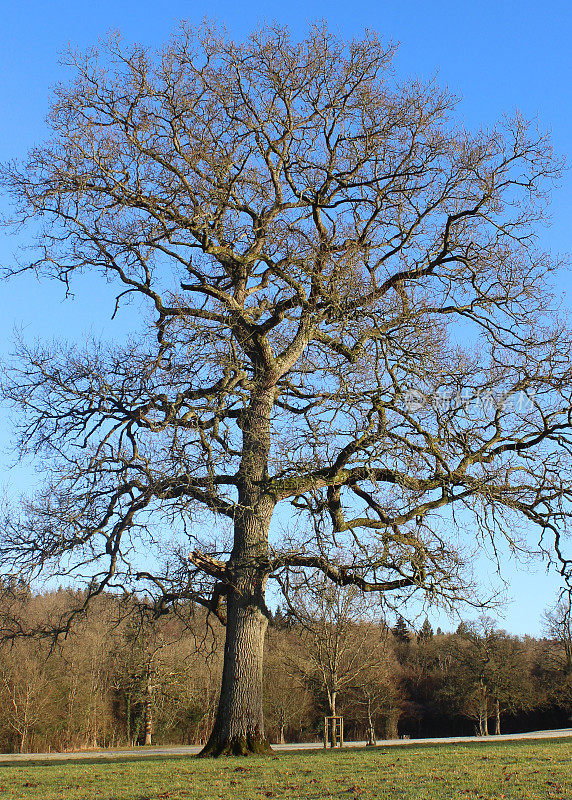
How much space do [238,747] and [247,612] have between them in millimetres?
2186

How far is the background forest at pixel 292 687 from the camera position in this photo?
3438 centimetres

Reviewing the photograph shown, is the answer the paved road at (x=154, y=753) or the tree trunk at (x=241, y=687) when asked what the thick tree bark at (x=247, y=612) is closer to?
the tree trunk at (x=241, y=687)

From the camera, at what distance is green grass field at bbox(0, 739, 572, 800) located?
281 inches

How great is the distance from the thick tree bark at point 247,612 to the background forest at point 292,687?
14.4 meters

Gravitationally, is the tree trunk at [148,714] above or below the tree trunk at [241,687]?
below

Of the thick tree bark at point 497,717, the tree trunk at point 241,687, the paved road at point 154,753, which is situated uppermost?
the tree trunk at point 241,687

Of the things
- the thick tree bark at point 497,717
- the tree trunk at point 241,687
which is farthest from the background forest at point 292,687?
the tree trunk at point 241,687

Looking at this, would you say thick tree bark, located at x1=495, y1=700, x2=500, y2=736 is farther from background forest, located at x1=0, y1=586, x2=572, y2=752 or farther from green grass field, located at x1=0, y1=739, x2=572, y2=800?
green grass field, located at x1=0, y1=739, x2=572, y2=800

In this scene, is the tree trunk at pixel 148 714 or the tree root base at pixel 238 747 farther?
the tree trunk at pixel 148 714

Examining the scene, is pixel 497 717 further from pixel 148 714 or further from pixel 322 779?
pixel 322 779

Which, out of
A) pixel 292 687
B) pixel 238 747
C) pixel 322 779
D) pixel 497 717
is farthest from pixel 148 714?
pixel 322 779

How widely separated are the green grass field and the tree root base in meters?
0.52

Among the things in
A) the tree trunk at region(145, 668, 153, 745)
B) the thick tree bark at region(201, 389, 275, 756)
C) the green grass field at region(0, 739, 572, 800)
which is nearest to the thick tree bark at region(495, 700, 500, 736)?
the tree trunk at region(145, 668, 153, 745)

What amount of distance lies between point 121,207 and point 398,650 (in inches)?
2012
